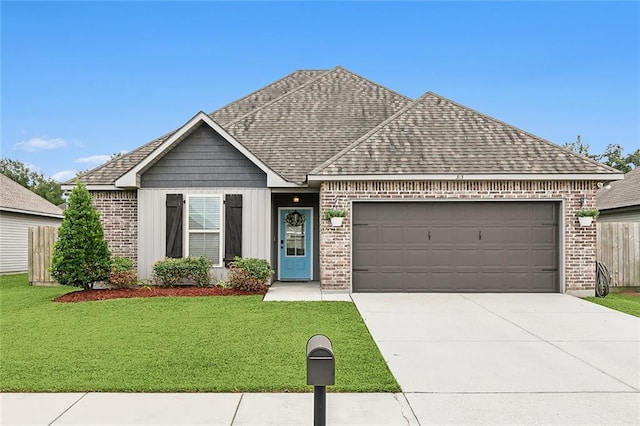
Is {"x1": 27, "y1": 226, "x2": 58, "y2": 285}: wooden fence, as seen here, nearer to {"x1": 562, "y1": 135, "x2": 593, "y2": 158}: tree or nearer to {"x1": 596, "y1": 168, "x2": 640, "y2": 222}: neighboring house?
{"x1": 596, "y1": 168, "x2": 640, "y2": 222}: neighboring house

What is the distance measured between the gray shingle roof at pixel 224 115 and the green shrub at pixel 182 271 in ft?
9.75

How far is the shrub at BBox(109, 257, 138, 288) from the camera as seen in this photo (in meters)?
11.2

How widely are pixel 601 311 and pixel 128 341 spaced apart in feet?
29.7

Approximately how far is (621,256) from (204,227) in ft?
38.2

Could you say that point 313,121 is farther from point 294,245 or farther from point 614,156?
point 614,156

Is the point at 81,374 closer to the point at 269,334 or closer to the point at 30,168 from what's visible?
the point at 269,334

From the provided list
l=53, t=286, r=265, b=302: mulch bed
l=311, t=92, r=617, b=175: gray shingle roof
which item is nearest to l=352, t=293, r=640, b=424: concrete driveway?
l=311, t=92, r=617, b=175: gray shingle roof

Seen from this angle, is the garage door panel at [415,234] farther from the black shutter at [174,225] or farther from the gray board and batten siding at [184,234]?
the black shutter at [174,225]

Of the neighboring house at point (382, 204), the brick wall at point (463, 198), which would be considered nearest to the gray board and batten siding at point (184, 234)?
the neighboring house at point (382, 204)

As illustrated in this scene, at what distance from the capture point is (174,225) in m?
11.9

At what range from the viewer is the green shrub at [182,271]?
11.4m

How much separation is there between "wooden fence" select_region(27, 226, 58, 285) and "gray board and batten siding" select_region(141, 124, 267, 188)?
395 centimetres

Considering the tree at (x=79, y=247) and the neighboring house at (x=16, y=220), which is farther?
the neighboring house at (x=16, y=220)
